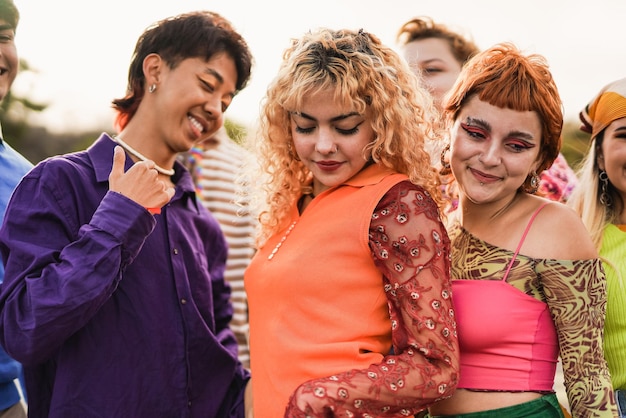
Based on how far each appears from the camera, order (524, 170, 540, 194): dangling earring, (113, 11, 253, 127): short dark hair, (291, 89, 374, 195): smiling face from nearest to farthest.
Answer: (291, 89, 374, 195): smiling face < (524, 170, 540, 194): dangling earring < (113, 11, 253, 127): short dark hair

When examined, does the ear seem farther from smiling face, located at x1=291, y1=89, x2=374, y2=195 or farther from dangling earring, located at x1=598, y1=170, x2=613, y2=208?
dangling earring, located at x1=598, y1=170, x2=613, y2=208

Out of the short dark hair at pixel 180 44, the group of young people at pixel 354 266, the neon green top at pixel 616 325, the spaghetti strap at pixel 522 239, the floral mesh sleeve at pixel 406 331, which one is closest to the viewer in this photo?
the floral mesh sleeve at pixel 406 331

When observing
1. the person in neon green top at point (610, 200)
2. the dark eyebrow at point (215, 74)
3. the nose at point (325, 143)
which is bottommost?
the person in neon green top at point (610, 200)

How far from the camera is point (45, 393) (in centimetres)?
230

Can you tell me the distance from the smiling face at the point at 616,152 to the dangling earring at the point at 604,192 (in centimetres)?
5

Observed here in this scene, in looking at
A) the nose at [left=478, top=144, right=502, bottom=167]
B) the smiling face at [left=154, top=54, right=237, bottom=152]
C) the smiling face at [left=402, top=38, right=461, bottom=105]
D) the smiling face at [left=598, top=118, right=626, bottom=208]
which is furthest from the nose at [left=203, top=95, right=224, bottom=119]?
the smiling face at [left=402, top=38, right=461, bottom=105]

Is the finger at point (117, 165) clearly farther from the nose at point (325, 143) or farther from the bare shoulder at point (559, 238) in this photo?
the bare shoulder at point (559, 238)

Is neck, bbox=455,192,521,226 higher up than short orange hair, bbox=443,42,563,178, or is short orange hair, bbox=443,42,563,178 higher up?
short orange hair, bbox=443,42,563,178

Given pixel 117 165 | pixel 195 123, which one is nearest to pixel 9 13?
pixel 195 123

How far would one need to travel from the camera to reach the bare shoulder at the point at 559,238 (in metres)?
2.09

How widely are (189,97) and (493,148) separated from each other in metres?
1.09

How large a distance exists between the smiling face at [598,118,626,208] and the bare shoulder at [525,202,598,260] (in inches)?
17.7

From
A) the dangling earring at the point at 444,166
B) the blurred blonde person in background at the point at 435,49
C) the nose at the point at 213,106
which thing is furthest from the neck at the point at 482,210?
the blurred blonde person in background at the point at 435,49

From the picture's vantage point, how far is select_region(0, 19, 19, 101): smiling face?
2.69 m
